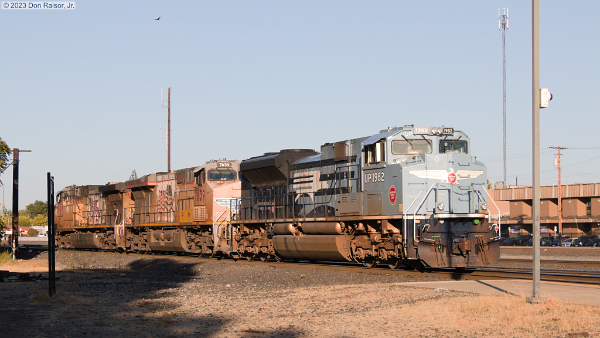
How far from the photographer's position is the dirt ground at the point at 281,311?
8422mm

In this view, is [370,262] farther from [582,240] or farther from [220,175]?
[582,240]

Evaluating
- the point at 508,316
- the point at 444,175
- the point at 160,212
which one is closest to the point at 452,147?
the point at 444,175

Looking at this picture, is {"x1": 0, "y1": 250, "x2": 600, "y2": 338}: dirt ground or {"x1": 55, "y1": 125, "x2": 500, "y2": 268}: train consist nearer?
{"x1": 0, "y1": 250, "x2": 600, "y2": 338}: dirt ground

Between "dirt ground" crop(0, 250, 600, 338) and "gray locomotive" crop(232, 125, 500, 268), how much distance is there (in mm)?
1659

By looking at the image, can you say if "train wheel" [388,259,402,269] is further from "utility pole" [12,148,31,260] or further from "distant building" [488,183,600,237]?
"distant building" [488,183,600,237]

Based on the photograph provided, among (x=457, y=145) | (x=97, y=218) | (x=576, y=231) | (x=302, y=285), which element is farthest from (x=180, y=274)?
(x=576, y=231)

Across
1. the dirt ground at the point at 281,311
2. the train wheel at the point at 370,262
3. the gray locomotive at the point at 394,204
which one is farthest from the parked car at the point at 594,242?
the dirt ground at the point at 281,311

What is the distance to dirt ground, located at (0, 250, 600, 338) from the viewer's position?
8.42m


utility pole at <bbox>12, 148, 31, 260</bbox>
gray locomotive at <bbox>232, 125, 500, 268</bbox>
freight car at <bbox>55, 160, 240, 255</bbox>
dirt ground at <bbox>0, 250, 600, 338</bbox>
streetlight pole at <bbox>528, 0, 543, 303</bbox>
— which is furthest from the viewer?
utility pole at <bbox>12, 148, 31, 260</bbox>

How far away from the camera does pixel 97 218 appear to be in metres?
36.0

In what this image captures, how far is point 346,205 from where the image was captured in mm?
18328

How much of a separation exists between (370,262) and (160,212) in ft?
45.8

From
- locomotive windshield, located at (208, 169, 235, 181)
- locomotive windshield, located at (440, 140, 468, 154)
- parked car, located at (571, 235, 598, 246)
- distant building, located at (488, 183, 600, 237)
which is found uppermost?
locomotive windshield, located at (440, 140, 468, 154)

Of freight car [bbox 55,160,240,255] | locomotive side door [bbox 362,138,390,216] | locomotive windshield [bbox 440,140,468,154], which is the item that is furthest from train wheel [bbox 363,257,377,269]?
freight car [bbox 55,160,240,255]
